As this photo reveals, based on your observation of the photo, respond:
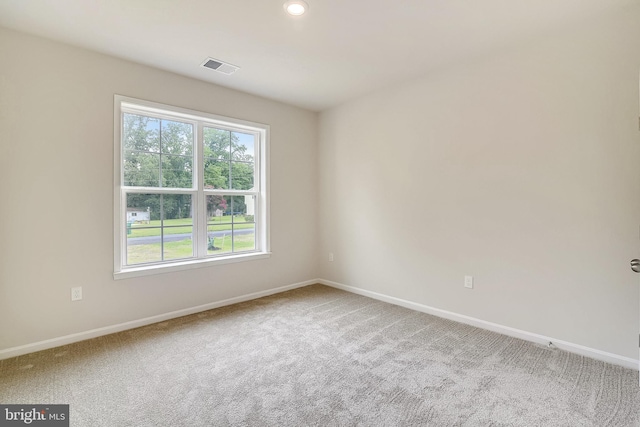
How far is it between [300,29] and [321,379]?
2605 mm

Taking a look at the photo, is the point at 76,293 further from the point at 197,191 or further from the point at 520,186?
the point at 520,186

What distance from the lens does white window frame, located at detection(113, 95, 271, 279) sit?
9.25 feet

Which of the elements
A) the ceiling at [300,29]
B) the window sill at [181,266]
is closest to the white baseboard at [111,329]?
the window sill at [181,266]

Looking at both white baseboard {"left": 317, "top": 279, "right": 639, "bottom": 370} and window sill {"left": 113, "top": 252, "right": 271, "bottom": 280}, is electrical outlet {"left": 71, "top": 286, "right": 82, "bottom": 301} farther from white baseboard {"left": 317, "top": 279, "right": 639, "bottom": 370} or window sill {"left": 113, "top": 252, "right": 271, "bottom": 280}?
white baseboard {"left": 317, "top": 279, "right": 639, "bottom": 370}

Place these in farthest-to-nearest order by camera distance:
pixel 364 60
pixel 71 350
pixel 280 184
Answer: pixel 280 184 < pixel 364 60 < pixel 71 350

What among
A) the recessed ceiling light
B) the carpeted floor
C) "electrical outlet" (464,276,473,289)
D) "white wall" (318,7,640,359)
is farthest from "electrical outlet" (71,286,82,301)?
"electrical outlet" (464,276,473,289)

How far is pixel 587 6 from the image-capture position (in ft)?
6.96

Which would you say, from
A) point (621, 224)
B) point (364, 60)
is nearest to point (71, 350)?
point (364, 60)

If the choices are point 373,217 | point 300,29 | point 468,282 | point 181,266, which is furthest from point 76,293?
point 468,282

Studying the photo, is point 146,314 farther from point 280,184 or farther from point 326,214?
point 326,214

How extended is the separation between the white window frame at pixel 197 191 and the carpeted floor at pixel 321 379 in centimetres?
67

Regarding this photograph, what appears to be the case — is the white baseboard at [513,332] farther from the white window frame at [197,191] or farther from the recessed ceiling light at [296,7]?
the recessed ceiling light at [296,7]

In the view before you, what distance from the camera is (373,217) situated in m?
3.79

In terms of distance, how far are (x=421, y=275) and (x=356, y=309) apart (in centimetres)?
82
